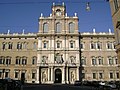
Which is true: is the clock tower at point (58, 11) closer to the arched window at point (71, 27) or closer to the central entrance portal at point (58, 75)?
the arched window at point (71, 27)

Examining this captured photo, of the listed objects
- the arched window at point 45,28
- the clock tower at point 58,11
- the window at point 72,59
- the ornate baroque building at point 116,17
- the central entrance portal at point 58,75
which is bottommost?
the central entrance portal at point 58,75

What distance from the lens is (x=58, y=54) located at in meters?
45.3

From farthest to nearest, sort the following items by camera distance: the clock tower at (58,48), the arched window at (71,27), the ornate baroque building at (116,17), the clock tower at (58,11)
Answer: the clock tower at (58,11)
the arched window at (71,27)
the clock tower at (58,48)
the ornate baroque building at (116,17)

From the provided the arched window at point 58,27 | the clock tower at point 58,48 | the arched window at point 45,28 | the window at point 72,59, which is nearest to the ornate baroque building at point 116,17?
the clock tower at point 58,48

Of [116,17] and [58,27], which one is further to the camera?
[58,27]

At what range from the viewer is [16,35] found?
48344 mm

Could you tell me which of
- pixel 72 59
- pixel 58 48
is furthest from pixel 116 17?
pixel 58 48

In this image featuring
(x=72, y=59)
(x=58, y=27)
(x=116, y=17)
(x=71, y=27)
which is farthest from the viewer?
(x=71, y=27)

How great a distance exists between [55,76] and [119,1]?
30284 mm

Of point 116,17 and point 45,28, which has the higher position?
point 45,28

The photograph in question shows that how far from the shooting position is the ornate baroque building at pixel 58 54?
4434 cm

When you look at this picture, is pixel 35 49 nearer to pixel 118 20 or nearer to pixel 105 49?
pixel 105 49

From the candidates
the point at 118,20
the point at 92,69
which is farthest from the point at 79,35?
the point at 118,20

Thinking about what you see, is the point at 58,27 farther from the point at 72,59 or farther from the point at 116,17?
the point at 116,17
